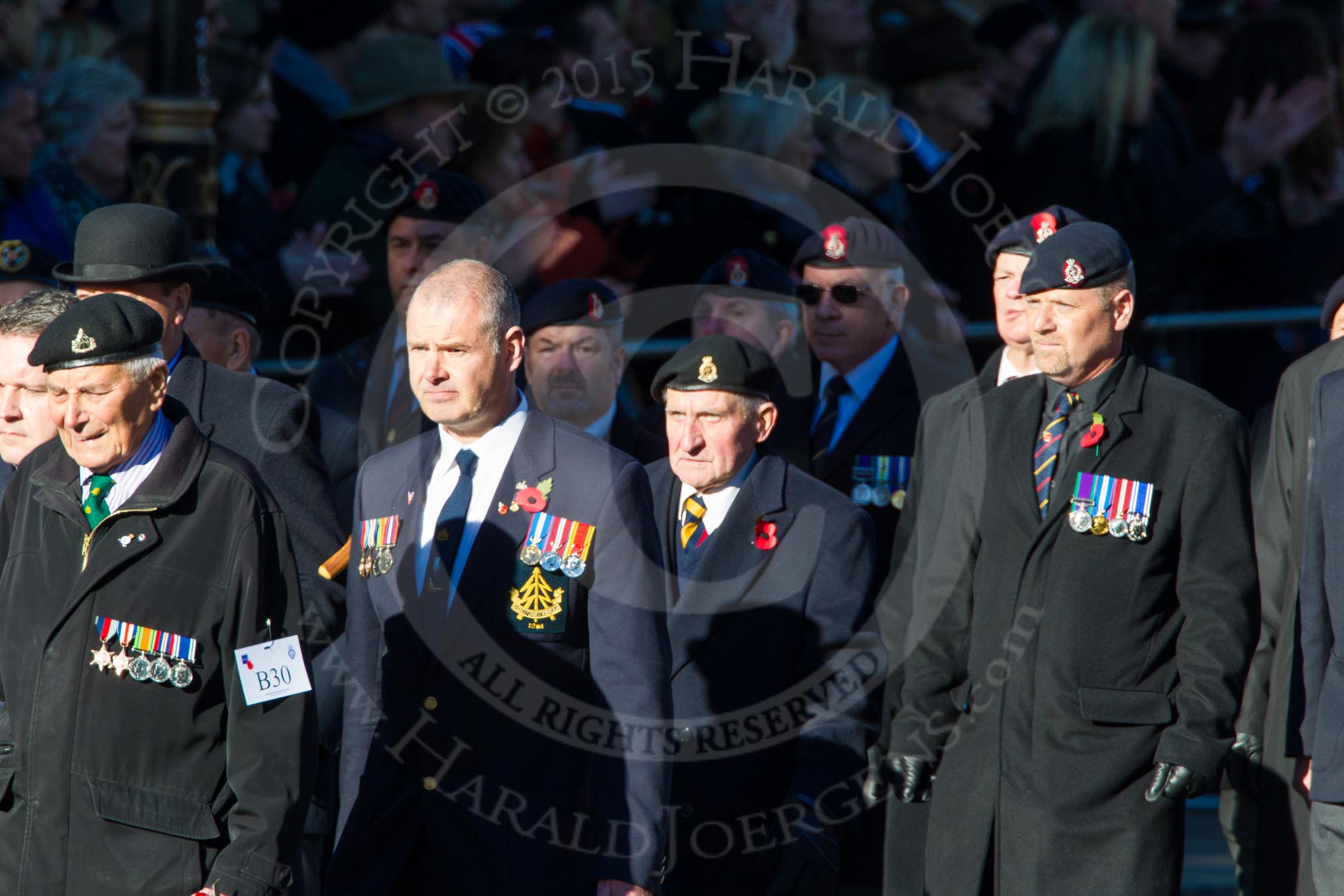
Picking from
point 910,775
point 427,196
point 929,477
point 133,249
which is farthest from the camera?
point 427,196

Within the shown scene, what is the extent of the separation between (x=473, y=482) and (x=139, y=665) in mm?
1090

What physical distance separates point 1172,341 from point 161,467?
18.4 ft

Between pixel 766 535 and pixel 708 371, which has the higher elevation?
pixel 708 371

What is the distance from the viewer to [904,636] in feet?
20.0

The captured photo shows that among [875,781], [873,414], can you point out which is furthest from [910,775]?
[873,414]

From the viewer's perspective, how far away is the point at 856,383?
22.9ft

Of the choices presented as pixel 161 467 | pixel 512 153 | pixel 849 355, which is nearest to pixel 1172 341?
pixel 849 355

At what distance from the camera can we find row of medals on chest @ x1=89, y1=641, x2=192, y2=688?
13.7 ft

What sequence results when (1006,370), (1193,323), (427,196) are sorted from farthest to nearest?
(1193,323) → (427,196) → (1006,370)

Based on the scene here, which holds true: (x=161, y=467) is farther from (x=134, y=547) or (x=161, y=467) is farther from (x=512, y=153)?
(x=512, y=153)

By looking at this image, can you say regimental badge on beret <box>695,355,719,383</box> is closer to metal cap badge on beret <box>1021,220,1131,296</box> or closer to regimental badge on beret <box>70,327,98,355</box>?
metal cap badge on beret <box>1021,220,1131,296</box>

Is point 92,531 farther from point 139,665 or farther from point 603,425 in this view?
point 603,425

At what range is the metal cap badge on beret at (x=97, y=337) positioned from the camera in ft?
13.6

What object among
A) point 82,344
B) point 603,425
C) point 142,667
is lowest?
point 142,667
